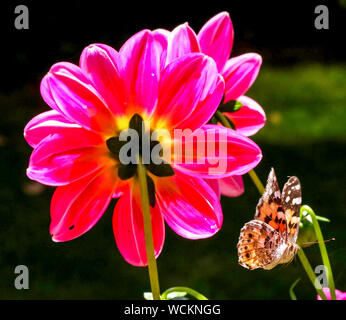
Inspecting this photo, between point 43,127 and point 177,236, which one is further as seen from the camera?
point 177,236

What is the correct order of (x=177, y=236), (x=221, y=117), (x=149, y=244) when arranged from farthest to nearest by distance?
1. (x=177, y=236)
2. (x=221, y=117)
3. (x=149, y=244)

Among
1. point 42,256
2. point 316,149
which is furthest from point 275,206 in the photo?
point 316,149

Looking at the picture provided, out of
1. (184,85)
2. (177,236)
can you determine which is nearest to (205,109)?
(184,85)

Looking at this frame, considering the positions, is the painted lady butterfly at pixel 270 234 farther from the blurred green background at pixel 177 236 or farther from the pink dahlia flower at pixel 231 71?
the blurred green background at pixel 177 236

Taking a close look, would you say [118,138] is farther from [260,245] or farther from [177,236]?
[177,236]

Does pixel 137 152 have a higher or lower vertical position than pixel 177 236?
lower

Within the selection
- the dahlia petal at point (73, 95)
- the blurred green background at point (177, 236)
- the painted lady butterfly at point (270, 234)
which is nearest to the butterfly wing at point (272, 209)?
the painted lady butterfly at point (270, 234)
